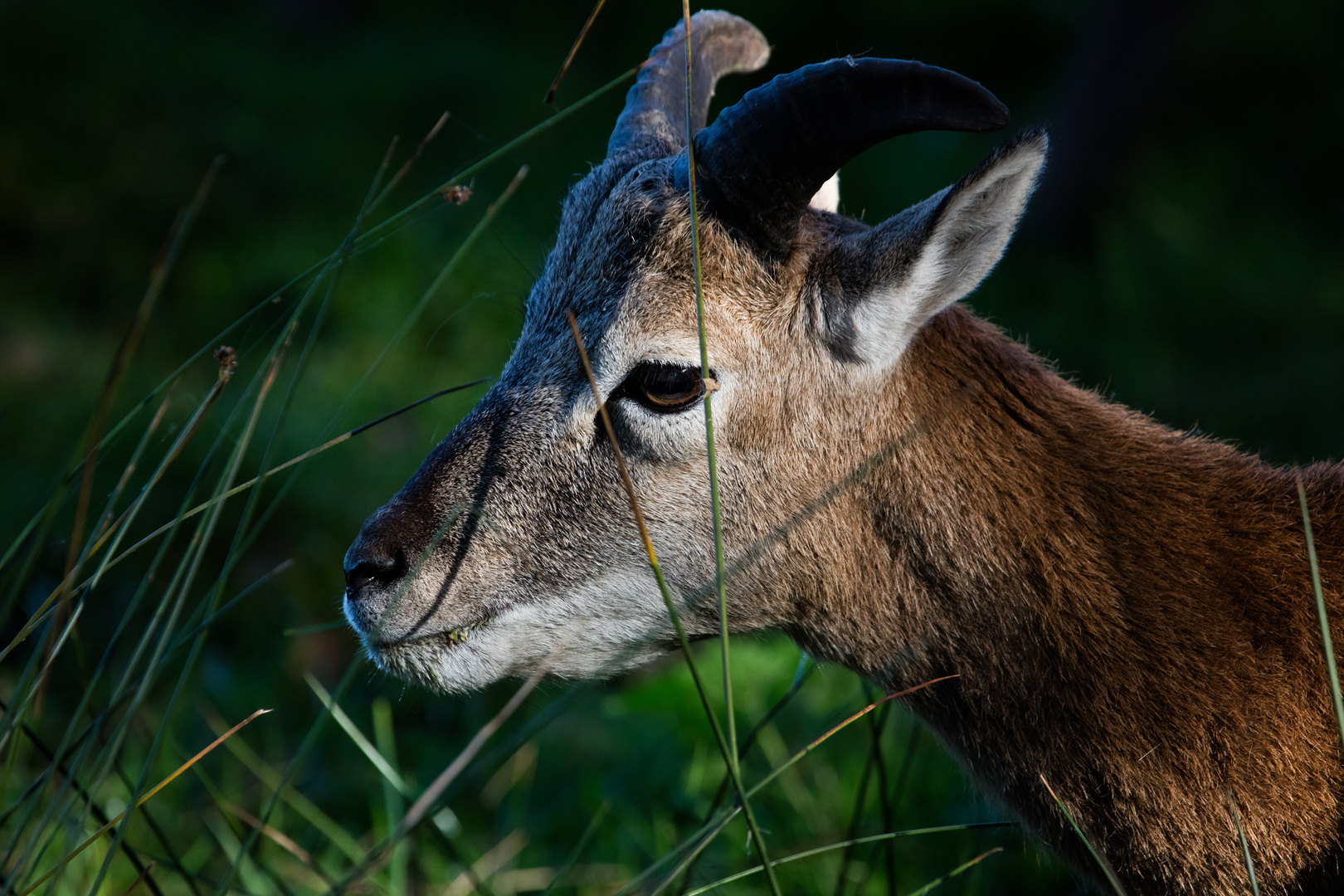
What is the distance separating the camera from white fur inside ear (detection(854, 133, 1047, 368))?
7.76 feet

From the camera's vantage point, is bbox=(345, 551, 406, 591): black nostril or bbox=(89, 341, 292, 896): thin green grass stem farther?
bbox=(345, 551, 406, 591): black nostril

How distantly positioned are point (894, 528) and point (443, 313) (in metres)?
5.81

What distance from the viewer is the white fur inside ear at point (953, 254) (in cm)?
237

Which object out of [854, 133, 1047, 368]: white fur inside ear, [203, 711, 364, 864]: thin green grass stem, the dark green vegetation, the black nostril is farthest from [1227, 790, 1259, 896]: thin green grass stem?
[203, 711, 364, 864]: thin green grass stem

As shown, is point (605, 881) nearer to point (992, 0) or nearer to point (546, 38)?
point (992, 0)

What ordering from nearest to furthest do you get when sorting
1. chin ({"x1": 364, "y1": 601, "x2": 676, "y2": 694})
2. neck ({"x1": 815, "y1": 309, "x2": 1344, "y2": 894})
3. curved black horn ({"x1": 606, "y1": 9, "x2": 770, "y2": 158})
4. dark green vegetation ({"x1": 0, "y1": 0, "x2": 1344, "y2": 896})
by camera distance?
neck ({"x1": 815, "y1": 309, "x2": 1344, "y2": 894}), chin ({"x1": 364, "y1": 601, "x2": 676, "y2": 694}), curved black horn ({"x1": 606, "y1": 9, "x2": 770, "y2": 158}), dark green vegetation ({"x1": 0, "y1": 0, "x2": 1344, "y2": 896})

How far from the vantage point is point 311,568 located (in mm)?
5477

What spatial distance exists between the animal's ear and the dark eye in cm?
37

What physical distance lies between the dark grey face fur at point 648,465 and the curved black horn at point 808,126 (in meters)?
0.03

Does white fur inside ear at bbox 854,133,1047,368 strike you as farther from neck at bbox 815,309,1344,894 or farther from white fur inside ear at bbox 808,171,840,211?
white fur inside ear at bbox 808,171,840,211

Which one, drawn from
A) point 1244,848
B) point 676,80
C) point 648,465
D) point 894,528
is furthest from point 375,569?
point 1244,848

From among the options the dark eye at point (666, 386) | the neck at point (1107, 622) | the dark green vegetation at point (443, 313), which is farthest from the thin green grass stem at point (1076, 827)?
the dark eye at point (666, 386)

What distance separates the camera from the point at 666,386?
2637 millimetres

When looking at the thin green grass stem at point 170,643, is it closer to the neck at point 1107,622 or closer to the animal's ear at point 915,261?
the animal's ear at point 915,261
